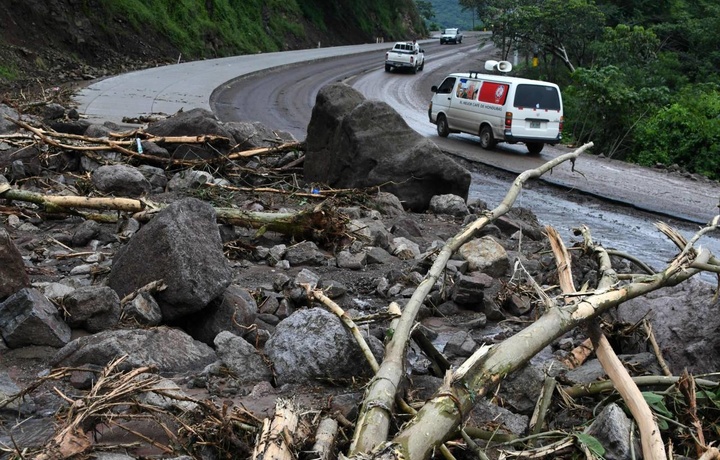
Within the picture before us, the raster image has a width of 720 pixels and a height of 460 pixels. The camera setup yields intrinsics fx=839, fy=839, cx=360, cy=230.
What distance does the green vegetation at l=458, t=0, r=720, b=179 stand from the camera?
23594 mm

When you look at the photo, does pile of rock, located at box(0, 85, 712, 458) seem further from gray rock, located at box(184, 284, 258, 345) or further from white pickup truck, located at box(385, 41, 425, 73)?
white pickup truck, located at box(385, 41, 425, 73)

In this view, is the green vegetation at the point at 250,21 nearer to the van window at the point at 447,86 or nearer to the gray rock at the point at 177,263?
the van window at the point at 447,86

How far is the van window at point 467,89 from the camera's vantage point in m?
24.0

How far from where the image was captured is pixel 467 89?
24.4 meters

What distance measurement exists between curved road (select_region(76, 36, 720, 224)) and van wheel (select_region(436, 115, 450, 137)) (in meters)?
0.38

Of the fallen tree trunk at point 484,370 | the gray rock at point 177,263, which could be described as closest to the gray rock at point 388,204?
the gray rock at point 177,263

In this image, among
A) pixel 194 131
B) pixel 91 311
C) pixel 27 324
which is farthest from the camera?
pixel 194 131

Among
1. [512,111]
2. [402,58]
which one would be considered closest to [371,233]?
[512,111]

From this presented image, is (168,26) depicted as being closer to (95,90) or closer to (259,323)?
(95,90)

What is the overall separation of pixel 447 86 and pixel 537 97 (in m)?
3.73

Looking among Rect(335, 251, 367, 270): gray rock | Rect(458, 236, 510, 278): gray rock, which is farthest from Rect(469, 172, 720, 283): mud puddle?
Rect(335, 251, 367, 270): gray rock

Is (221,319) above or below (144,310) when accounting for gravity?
below

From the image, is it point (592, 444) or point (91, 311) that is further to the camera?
point (91, 311)

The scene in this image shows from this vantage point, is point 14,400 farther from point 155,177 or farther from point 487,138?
point 487,138
